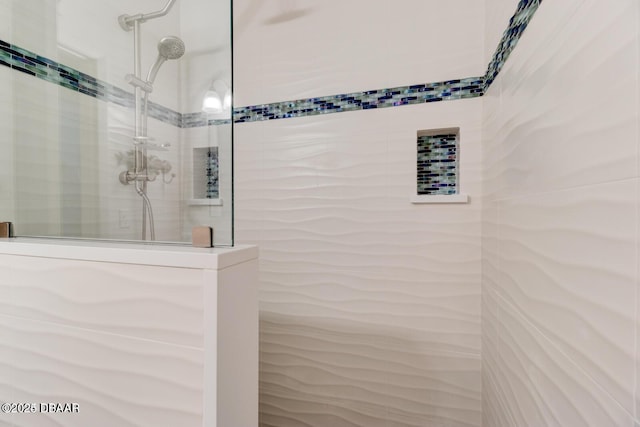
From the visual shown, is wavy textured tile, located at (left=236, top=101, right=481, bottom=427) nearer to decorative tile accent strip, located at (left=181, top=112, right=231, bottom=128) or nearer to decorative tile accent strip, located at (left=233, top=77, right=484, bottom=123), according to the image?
decorative tile accent strip, located at (left=233, top=77, right=484, bottom=123)

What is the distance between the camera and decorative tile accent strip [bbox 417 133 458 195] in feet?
4.99

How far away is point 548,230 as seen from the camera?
72 centimetres

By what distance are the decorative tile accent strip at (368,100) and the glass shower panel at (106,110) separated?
27.7 inches

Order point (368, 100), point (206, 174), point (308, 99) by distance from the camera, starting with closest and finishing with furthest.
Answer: point (206, 174), point (368, 100), point (308, 99)

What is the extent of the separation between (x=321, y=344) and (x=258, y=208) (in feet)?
2.72

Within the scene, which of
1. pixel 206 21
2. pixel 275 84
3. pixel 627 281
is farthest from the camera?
pixel 275 84

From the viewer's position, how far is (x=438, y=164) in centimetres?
154

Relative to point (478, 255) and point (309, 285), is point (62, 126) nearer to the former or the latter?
point (309, 285)

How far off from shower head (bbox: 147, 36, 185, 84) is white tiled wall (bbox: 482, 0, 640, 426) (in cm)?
111

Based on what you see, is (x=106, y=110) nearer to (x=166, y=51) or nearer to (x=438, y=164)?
(x=166, y=51)

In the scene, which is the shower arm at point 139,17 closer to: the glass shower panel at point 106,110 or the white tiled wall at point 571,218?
the glass shower panel at point 106,110

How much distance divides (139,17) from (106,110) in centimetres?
37

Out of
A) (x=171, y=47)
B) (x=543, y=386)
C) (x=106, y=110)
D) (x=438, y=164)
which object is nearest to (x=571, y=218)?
(x=543, y=386)

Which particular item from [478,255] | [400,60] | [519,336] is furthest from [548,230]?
[400,60]
